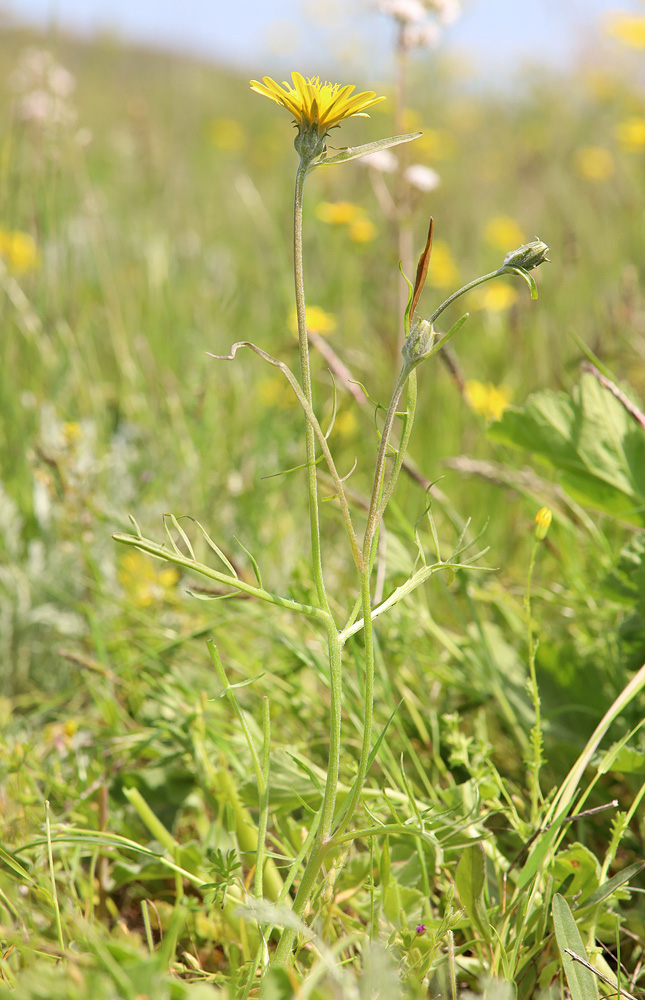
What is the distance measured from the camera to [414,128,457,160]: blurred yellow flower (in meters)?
3.94

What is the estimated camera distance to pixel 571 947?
64 centimetres

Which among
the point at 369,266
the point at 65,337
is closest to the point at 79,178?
the point at 65,337

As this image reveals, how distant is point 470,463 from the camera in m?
1.15

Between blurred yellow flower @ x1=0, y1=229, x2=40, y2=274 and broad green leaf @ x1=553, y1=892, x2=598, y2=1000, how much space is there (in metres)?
2.14

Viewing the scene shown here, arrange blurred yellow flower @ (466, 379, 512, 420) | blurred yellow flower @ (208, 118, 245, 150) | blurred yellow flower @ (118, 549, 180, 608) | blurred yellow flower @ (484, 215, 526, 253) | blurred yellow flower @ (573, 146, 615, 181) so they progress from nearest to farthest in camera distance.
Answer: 1. blurred yellow flower @ (118, 549, 180, 608)
2. blurred yellow flower @ (466, 379, 512, 420)
3. blurred yellow flower @ (484, 215, 526, 253)
4. blurred yellow flower @ (573, 146, 615, 181)
5. blurred yellow flower @ (208, 118, 245, 150)

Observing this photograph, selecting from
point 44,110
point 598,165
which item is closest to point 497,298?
point 44,110

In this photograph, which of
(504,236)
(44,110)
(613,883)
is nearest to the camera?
(613,883)

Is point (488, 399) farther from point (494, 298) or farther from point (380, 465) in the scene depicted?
point (380, 465)

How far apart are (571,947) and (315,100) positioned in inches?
27.5

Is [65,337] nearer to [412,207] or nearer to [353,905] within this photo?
[412,207]

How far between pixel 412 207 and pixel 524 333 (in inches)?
17.0

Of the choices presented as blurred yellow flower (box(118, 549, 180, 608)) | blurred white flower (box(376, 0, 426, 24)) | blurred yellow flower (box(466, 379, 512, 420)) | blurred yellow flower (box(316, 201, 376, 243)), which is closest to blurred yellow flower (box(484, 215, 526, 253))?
blurred yellow flower (box(316, 201, 376, 243))

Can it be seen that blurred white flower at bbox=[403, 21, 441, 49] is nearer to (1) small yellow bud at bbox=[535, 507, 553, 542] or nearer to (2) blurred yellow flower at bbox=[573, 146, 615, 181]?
(1) small yellow bud at bbox=[535, 507, 553, 542]

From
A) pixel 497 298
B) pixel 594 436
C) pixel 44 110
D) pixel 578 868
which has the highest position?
pixel 44 110
